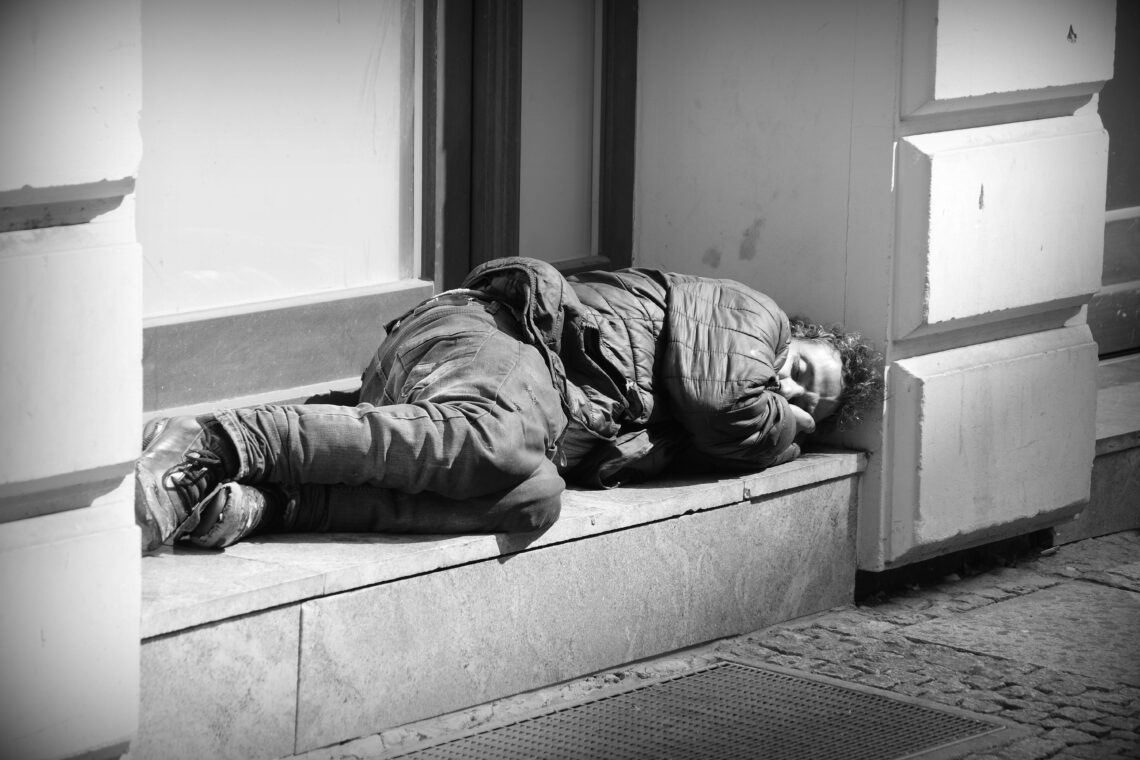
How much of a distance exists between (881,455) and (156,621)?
7.88 feet

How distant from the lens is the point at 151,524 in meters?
3.68

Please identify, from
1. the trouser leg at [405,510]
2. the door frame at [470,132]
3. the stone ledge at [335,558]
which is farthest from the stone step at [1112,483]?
the trouser leg at [405,510]

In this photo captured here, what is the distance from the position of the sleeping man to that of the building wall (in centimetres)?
25

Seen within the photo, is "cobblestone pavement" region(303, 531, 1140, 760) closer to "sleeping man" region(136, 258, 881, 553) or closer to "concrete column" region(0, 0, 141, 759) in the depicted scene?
"sleeping man" region(136, 258, 881, 553)

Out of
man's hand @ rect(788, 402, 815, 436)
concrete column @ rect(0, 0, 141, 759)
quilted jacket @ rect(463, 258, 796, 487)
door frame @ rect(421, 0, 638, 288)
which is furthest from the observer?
door frame @ rect(421, 0, 638, 288)

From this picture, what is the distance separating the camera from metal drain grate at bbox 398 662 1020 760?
12.7 ft

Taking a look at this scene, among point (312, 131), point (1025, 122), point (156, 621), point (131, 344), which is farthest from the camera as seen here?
point (1025, 122)

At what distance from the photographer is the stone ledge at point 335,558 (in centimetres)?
352

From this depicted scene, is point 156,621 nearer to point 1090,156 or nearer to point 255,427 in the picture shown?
point 255,427

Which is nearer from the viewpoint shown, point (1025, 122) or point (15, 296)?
point (15, 296)

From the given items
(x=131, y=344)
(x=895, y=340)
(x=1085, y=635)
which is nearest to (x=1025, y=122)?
(x=895, y=340)

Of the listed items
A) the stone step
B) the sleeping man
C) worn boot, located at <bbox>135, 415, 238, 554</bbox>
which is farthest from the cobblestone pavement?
worn boot, located at <bbox>135, 415, 238, 554</bbox>

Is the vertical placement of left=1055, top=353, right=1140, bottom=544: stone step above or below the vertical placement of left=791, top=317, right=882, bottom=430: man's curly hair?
below

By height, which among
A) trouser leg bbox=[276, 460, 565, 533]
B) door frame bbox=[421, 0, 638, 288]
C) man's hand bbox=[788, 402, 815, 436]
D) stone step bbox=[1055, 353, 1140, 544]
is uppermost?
door frame bbox=[421, 0, 638, 288]
